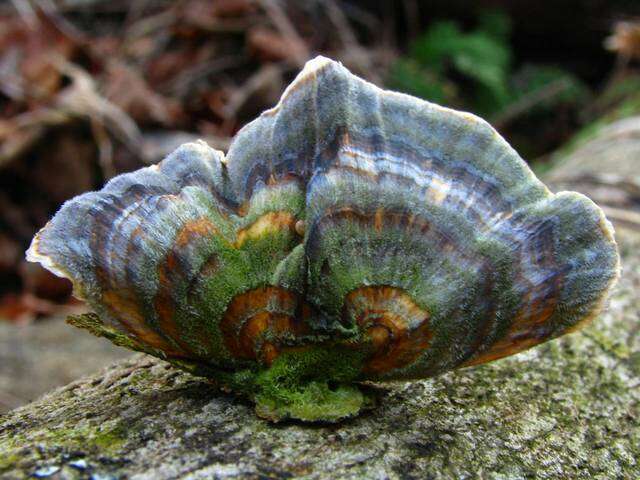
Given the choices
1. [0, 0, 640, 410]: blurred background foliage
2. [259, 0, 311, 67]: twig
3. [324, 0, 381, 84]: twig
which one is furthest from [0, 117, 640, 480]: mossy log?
[324, 0, 381, 84]: twig

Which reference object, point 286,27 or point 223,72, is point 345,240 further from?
point 286,27

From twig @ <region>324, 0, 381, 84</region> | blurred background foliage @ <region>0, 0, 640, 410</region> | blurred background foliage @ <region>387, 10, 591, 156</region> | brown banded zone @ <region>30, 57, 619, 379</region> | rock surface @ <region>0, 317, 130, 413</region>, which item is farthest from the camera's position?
twig @ <region>324, 0, 381, 84</region>

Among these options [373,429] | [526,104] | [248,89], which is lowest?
[373,429]

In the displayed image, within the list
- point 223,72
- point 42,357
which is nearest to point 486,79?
point 223,72

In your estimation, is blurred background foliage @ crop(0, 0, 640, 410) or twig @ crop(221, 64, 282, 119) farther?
twig @ crop(221, 64, 282, 119)

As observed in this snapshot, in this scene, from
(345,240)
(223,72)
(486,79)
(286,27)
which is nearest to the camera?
(345,240)

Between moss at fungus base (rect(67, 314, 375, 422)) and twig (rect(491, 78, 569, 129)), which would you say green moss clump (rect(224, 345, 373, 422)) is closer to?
moss at fungus base (rect(67, 314, 375, 422))
